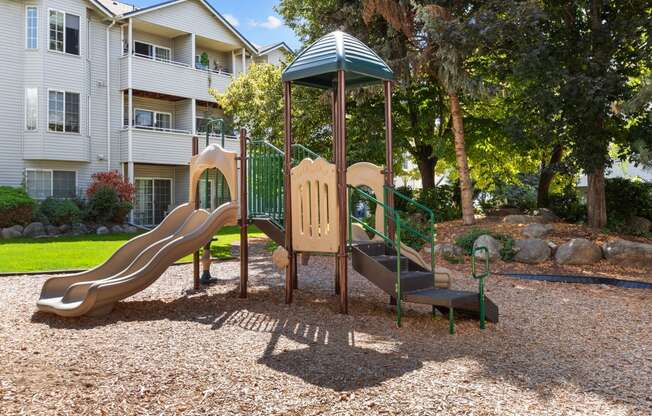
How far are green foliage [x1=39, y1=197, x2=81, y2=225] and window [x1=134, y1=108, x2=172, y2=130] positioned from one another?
624 cm

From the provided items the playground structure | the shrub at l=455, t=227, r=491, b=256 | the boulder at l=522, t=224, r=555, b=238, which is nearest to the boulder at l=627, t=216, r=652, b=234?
the boulder at l=522, t=224, r=555, b=238

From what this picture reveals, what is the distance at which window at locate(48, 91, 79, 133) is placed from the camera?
21.1 m

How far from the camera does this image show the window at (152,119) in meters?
24.8

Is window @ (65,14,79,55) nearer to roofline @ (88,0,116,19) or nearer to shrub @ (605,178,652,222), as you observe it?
roofline @ (88,0,116,19)

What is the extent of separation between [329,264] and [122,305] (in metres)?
5.83

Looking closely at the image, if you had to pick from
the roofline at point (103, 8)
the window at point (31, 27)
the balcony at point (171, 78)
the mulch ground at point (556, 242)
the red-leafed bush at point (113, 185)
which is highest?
the roofline at point (103, 8)

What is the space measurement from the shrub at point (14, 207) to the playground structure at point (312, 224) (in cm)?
1159

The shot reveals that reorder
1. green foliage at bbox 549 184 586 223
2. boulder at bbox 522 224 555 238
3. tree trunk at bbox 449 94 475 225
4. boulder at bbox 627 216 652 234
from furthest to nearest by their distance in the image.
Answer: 1. green foliage at bbox 549 184 586 223
2. tree trunk at bbox 449 94 475 225
3. boulder at bbox 627 216 652 234
4. boulder at bbox 522 224 555 238

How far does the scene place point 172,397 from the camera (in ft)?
13.3

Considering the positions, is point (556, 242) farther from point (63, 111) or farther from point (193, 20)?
point (193, 20)

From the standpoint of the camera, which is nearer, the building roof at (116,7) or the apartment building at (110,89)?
the apartment building at (110,89)

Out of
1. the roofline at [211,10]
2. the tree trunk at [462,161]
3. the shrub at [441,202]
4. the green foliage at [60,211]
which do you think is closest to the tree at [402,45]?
the tree trunk at [462,161]

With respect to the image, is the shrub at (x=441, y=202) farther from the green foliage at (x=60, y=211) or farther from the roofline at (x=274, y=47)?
the roofline at (x=274, y=47)

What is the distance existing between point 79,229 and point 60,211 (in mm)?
888
